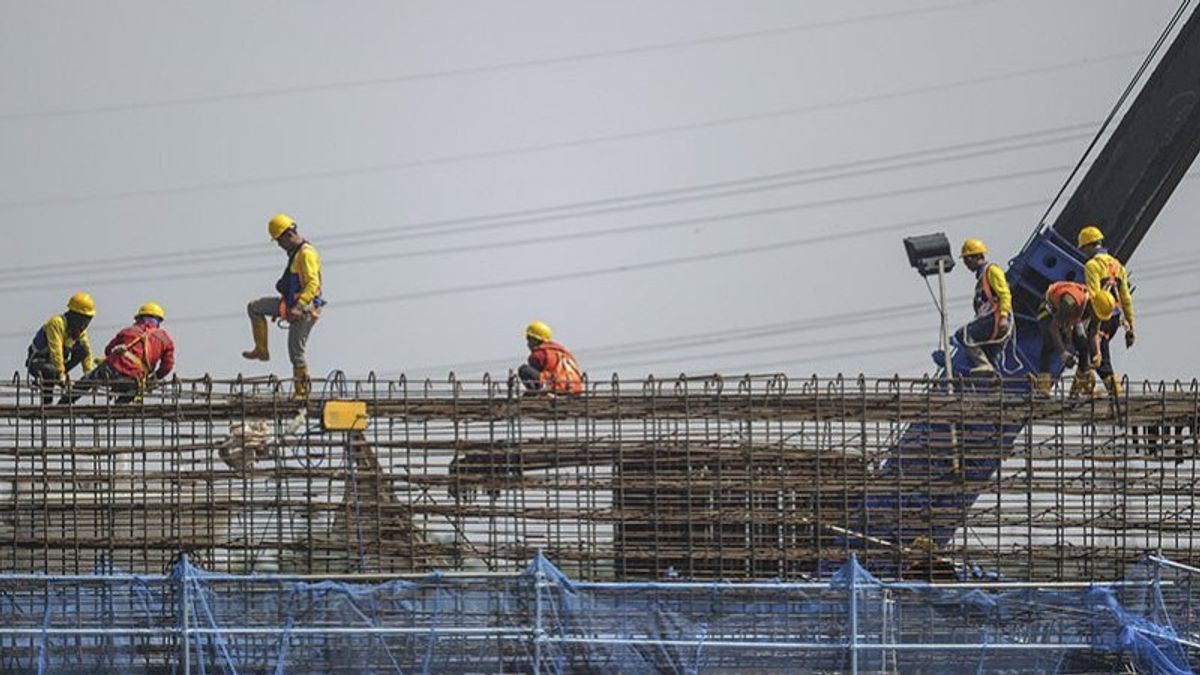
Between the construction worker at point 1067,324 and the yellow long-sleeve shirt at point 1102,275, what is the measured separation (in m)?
0.09

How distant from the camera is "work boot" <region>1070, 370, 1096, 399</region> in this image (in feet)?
75.9

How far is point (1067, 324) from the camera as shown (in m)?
24.8

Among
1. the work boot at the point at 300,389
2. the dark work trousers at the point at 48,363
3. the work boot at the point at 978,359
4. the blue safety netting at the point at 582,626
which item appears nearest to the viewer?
the blue safety netting at the point at 582,626

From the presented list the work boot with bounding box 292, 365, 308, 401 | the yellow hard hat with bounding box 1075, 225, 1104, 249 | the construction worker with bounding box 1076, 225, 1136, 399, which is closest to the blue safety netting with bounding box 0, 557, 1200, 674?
the work boot with bounding box 292, 365, 308, 401

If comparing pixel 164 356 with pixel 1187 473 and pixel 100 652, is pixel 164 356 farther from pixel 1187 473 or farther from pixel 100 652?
pixel 1187 473

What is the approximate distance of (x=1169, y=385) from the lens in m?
23.3

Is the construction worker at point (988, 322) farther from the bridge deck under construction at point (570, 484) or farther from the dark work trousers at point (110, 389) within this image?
the dark work trousers at point (110, 389)

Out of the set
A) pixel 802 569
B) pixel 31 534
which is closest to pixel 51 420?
pixel 31 534

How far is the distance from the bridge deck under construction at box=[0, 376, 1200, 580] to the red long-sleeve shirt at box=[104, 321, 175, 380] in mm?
2308

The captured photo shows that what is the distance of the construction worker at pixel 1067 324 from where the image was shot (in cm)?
2472

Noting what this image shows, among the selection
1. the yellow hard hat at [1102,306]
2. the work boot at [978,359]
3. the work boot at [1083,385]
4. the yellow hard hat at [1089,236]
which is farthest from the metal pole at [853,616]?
the yellow hard hat at [1089,236]

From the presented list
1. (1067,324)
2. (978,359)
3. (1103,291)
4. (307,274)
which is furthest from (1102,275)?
(307,274)

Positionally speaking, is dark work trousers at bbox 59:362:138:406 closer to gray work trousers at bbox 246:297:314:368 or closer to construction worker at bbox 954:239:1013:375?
gray work trousers at bbox 246:297:314:368

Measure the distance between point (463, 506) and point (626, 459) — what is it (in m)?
1.67
